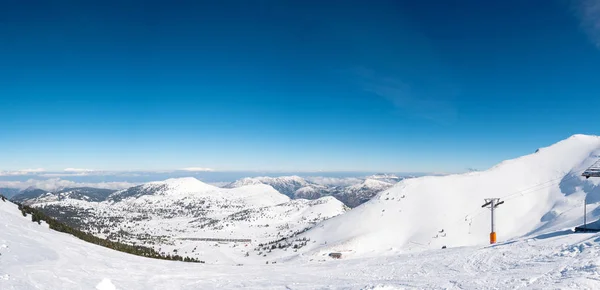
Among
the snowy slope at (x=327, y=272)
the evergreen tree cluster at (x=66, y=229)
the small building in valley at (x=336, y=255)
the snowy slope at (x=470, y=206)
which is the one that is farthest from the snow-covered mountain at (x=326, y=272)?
the small building in valley at (x=336, y=255)

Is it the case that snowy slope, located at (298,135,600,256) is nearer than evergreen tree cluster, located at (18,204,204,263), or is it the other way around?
evergreen tree cluster, located at (18,204,204,263)

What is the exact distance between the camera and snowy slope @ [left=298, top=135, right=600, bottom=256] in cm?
8019

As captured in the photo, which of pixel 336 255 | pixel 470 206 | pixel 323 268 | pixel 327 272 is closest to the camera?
pixel 327 272

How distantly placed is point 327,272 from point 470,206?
86165 millimetres

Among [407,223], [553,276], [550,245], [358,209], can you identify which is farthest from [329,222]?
[553,276]

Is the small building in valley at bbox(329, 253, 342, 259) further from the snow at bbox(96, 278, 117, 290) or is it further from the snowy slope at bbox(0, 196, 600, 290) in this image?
the snow at bbox(96, 278, 117, 290)

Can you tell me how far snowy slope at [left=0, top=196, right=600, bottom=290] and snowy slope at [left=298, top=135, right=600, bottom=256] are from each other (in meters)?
58.6

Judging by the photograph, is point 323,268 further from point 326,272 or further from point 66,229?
point 66,229

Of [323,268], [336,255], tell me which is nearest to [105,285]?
[323,268]

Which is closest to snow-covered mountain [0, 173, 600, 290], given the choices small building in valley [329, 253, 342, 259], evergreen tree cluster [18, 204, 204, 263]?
evergreen tree cluster [18, 204, 204, 263]

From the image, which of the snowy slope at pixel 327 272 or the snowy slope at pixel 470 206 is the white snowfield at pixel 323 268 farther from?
the snowy slope at pixel 470 206

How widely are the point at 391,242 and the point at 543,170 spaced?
53.6 metres

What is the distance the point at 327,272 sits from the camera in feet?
80.5

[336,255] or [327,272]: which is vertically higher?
[327,272]
